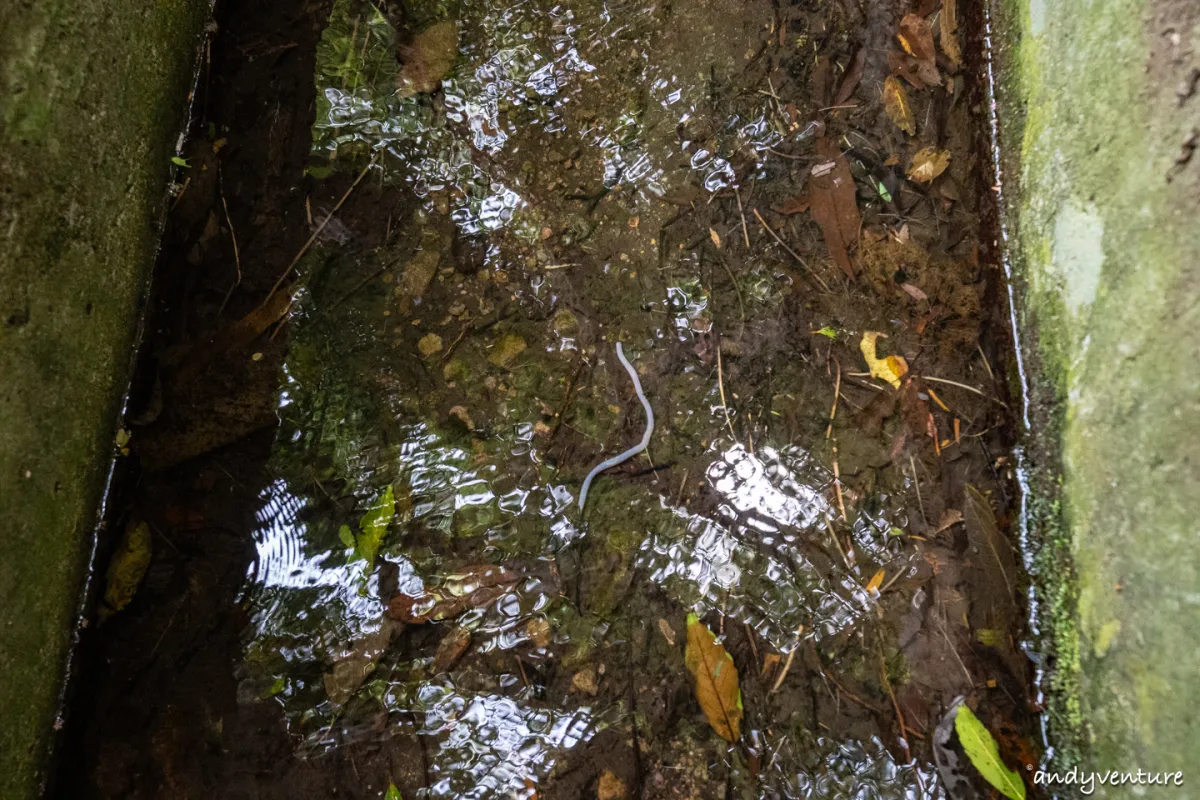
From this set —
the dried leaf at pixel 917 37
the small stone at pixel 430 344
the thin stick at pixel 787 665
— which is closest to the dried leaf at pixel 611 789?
the thin stick at pixel 787 665

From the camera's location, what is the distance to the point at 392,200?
2.39m

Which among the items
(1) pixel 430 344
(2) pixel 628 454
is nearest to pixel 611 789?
(2) pixel 628 454

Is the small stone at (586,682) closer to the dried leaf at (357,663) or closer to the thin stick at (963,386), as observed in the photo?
the dried leaf at (357,663)

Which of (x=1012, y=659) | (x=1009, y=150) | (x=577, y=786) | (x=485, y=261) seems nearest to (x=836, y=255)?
(x=1009, y=150)

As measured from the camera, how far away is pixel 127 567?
214 cm

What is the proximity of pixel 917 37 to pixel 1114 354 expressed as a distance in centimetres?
136

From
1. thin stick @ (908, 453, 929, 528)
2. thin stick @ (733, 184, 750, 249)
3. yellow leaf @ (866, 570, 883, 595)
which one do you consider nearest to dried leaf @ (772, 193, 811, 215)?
thin stick @ (733, 184, 750, 249)

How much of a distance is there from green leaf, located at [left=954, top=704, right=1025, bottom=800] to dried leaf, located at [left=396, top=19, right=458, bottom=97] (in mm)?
2768

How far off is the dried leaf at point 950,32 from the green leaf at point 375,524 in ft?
8.18

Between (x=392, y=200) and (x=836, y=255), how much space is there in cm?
157

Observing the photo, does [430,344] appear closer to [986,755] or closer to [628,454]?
[628,454]

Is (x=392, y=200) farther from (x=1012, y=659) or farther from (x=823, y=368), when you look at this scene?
(x=1012, y=659)

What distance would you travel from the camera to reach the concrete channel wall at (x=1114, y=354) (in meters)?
1.63

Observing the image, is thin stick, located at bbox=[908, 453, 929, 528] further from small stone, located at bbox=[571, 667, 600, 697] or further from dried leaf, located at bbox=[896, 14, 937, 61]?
dried leaf, located at bbox=[896, 14, 937, 61]
